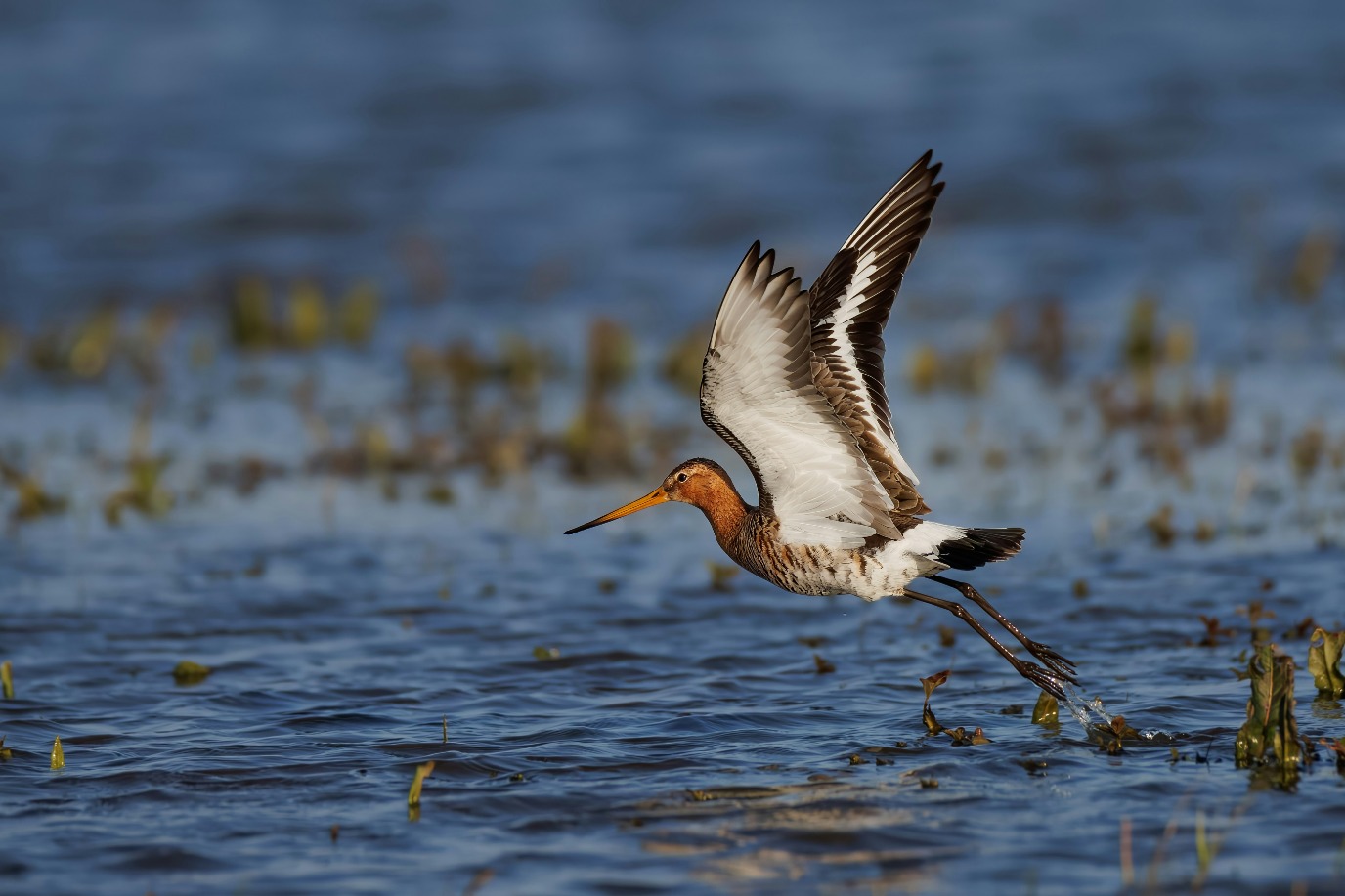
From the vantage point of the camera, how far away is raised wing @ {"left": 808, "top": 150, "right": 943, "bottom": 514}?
6.13 metres

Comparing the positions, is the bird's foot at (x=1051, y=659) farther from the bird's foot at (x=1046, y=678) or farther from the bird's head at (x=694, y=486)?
the bird's head at (x=694, y=486)

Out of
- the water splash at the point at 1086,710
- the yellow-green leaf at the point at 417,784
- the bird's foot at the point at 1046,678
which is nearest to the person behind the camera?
the yellow-green leaf at the point at 417,784

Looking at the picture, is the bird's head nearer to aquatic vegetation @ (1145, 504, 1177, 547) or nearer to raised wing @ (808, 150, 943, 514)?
raised wing @ (808, 150, 943, 514)

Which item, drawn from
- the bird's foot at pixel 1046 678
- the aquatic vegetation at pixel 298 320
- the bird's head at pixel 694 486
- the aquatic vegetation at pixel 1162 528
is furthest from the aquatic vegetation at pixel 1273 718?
the aquatic vegetation at pixel 298 320

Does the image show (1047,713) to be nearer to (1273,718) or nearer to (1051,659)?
(1051,659)

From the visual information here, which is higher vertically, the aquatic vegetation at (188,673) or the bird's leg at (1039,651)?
the bird's leg at (1039,651)

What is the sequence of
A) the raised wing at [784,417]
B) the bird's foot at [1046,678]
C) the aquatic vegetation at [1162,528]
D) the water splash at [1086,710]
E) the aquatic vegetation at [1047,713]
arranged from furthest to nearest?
1. the aquatic vegetation at [1162,528]
2. the bird's foot at [1046,678]
3. the aquatic vegetation at [1047,713]
4. the water splash at [1086,710]
5. the raised wing at [784,417]

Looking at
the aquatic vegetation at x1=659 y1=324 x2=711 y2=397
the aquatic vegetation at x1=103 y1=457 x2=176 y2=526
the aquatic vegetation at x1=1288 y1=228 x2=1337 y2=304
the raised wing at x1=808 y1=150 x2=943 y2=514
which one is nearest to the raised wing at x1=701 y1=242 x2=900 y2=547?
the raised wing at x1=808 y1=150 x2=943 y2=514

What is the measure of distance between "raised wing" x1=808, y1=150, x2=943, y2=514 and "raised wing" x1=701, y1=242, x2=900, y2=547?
207 millimetres

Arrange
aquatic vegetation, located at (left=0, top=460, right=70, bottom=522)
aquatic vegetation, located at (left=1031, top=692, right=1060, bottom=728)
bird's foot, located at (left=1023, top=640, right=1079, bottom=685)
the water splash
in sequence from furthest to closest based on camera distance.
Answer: aquatic vegetation, located at (left=0, top=460, right=70, bottom=522), bird's foot, located at (left=1023, top=640, right=1079, bottom=685), aquatic vegetation, located at (left=1031, top=692, right=1060, bottom=728), the water splash

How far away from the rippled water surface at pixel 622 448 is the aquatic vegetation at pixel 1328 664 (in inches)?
3.9

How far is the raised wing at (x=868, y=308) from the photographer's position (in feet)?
20.1

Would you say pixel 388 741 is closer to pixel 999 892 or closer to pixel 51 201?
pixel 999 892

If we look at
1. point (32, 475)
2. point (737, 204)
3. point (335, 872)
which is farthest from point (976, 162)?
point (335, 872)
